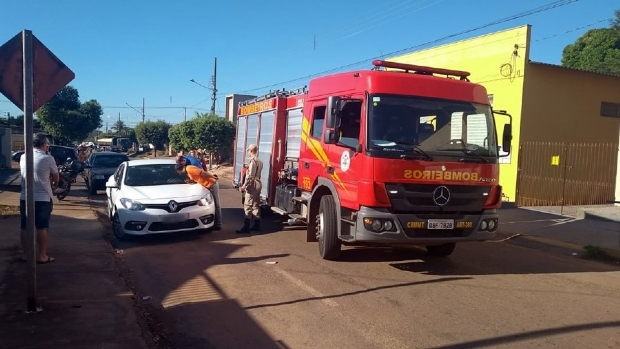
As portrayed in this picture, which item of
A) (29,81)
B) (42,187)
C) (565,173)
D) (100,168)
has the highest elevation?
(29,81)

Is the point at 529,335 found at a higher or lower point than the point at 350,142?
lower

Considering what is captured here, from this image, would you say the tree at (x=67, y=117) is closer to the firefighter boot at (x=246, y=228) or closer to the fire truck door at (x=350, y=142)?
the firefighter boot at (x=246, y=228)

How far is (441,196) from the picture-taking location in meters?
7.14

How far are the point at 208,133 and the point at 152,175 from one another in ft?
87.5

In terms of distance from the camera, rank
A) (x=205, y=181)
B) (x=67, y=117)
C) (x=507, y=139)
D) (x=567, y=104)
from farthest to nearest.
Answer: (x=67, y=117) → (x=567, y=104) → (x=205, y=181) → (x=507, y=139)

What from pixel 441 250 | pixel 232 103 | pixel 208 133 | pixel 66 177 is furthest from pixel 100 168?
pixel 232 103

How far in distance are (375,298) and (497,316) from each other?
4.46 feet

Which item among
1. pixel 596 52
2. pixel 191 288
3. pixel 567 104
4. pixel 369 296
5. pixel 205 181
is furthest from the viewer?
pixel 596 52

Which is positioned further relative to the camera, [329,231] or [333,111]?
[329,231]

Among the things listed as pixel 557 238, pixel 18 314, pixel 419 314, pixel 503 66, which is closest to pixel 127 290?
pixel 18 314

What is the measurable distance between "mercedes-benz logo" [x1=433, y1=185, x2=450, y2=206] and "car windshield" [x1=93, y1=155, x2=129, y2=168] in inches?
Answer: 578

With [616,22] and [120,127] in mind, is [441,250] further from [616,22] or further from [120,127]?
[120,127]

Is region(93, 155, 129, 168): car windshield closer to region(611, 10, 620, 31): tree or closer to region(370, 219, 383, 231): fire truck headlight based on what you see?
region(370, 219, 383, 231): fire truck headlight

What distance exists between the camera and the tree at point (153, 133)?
6844cm
